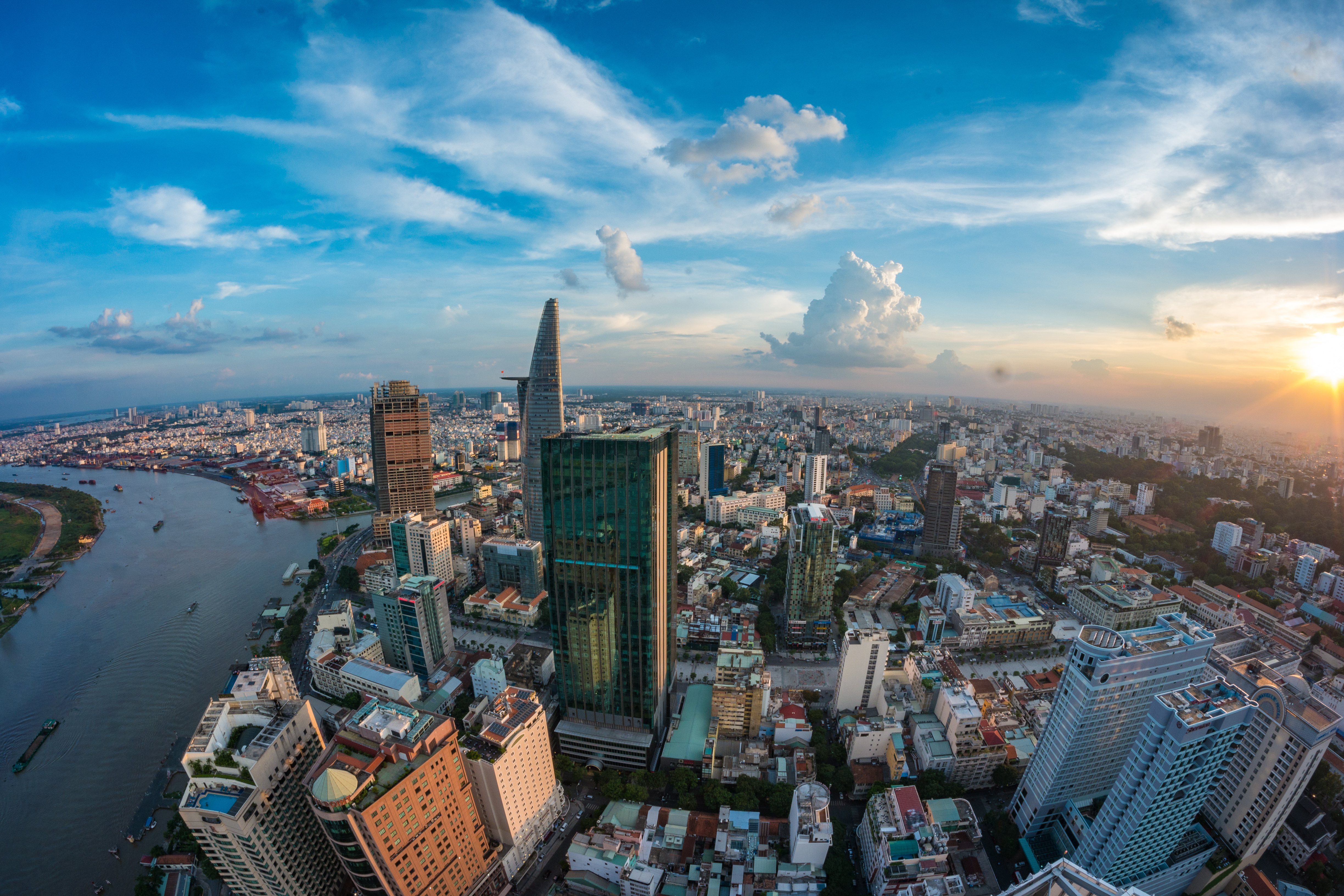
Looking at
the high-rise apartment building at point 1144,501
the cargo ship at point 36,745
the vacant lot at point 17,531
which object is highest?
the high-rise apartment building at point 1144,501

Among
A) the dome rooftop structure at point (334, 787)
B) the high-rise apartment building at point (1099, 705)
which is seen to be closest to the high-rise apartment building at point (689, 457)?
the high-rise apartment building at point (1099, 705)

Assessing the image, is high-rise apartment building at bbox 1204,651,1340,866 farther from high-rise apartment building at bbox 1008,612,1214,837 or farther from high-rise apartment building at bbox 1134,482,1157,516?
high-rise apartment building at bbox 1134,482,1157,516

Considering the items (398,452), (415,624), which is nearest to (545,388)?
(415,624)

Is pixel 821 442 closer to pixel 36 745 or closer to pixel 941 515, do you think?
pixel 941 515

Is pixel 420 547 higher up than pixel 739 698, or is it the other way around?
pixel 420 547

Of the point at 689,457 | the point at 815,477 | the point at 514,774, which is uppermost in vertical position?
the point at 689,457

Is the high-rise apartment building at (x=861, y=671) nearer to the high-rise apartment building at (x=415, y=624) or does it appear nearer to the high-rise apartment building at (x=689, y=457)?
the high-rise apartment building at (x=415, y=624)

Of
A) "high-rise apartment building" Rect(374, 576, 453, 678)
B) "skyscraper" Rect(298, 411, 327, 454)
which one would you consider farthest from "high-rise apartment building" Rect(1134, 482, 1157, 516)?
"skyscraper" Rect(298, 411, 327, 454)

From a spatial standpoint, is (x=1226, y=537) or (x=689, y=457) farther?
(x=689, y=457)
